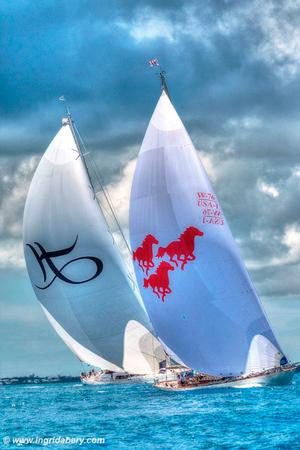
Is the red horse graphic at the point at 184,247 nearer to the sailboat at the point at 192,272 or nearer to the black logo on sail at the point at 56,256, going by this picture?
the sailboat at the point at 192,272

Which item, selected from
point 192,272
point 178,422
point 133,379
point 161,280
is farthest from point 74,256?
point 178,422

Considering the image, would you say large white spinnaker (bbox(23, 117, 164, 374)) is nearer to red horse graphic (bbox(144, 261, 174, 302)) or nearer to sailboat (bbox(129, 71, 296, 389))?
sailboat (bbox(129, 71, 296, 389))

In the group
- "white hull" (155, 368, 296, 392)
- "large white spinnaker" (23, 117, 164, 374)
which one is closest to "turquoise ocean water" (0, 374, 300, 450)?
"white hull" (155, 368, 296, 392)

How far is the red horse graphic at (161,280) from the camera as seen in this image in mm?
50188

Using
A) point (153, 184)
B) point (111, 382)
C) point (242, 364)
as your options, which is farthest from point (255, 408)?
point (111, 382)

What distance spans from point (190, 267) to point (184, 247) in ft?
4.01

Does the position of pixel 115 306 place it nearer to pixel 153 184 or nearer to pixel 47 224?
pixel 47 224

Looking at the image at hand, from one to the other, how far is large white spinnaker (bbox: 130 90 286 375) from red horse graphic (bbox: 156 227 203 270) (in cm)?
6

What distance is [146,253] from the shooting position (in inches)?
1997

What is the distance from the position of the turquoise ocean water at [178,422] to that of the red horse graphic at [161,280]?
6.46 meters

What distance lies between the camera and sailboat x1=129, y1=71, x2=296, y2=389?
4900 centimetres

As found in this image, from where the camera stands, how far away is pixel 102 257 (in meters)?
64.9

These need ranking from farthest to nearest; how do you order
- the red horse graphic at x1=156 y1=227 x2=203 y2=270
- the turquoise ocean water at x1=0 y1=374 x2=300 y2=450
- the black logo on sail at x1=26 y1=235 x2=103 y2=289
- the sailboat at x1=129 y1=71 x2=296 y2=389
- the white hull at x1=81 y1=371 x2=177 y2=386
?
the white hull at x1=81 y1=371 x2=177 y2=386
the black logo on sail at x1=26 y1=235 x2=103 y2=289
the red horse graphic at x1=156 y1=227 x2=203 y2=270
the sailboat at x1=129 y1=71 x2=296 y2=389
the turquoise ocean water at x1=0 y1=374 x2=300 y2=450

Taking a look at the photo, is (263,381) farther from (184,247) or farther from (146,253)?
(146,253)
